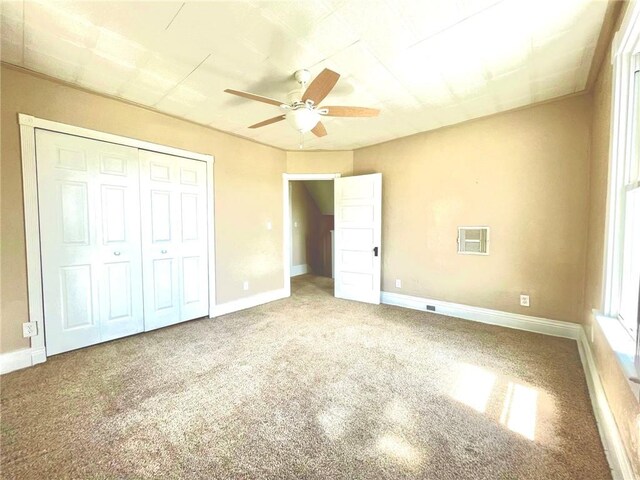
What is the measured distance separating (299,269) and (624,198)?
5716mm

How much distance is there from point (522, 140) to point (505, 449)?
3035mm

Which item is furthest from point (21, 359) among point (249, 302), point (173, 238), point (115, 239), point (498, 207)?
point (498, 207)

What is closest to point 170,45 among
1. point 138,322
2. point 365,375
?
point 138,322

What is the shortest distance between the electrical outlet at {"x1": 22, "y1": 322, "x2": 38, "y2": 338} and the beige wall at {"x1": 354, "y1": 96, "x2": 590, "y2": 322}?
4019mm

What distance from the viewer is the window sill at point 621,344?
123 centimetres

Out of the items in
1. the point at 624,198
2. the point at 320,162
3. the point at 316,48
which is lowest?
the point at 624,198

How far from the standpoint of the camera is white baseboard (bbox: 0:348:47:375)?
2197mm

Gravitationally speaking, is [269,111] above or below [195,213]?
above

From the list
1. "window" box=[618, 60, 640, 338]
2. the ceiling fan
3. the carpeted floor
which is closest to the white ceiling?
the ceiling fan

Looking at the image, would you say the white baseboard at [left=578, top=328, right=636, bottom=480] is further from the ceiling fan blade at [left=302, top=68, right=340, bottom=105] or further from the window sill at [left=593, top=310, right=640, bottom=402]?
the ceiling fan blade at [left=302, top=68, right=340, bottom=105]

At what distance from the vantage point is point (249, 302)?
13.3 feet

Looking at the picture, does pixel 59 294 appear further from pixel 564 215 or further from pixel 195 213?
pixel 564 215

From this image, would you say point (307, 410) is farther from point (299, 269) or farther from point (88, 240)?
point (299, 269)

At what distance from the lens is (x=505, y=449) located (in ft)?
4.70
